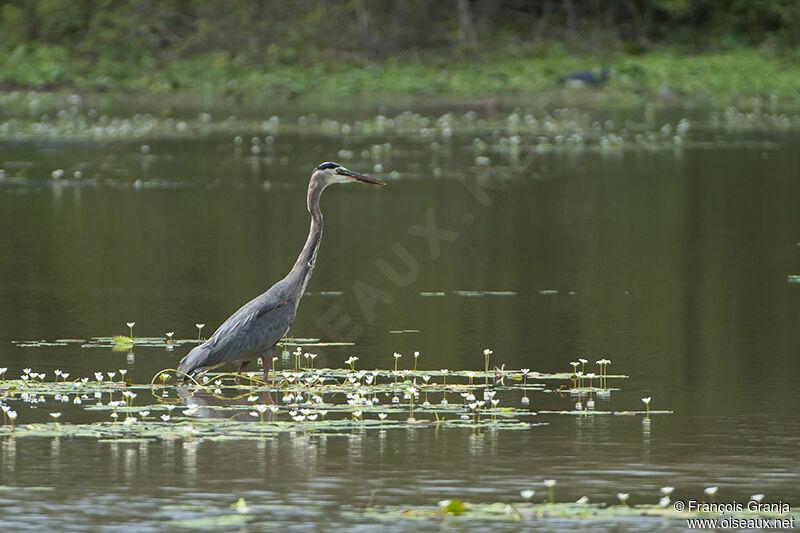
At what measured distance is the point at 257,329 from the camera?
29.4 feet

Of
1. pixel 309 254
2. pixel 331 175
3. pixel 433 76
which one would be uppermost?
pixel 433 76

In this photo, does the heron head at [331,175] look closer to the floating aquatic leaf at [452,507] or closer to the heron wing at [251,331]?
the heron wing at [251,331]

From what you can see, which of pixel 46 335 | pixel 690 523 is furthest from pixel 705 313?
pixel 690 523

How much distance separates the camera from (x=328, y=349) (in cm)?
1028

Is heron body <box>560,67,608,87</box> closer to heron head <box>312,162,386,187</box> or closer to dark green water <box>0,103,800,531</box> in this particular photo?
dark green water <box>0,103,800,531</box>

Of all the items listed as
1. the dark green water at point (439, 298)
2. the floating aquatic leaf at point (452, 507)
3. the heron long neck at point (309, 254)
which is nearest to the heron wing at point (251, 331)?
the heron long neck at point (309, 254)

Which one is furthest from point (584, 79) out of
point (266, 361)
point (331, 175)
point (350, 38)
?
point (266, 361)

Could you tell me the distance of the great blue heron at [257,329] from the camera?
884 centimetres

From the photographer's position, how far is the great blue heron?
29.0 feet

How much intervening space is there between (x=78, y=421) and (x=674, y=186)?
1327cm

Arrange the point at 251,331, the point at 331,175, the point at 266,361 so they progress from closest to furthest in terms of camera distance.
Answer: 1. the point at 251,331
2. the point at 266,361
3. the point at 331,175

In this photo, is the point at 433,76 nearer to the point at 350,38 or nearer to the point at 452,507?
the point at 350,38

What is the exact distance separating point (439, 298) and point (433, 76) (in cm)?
2501

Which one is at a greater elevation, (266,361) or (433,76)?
(433,76)
